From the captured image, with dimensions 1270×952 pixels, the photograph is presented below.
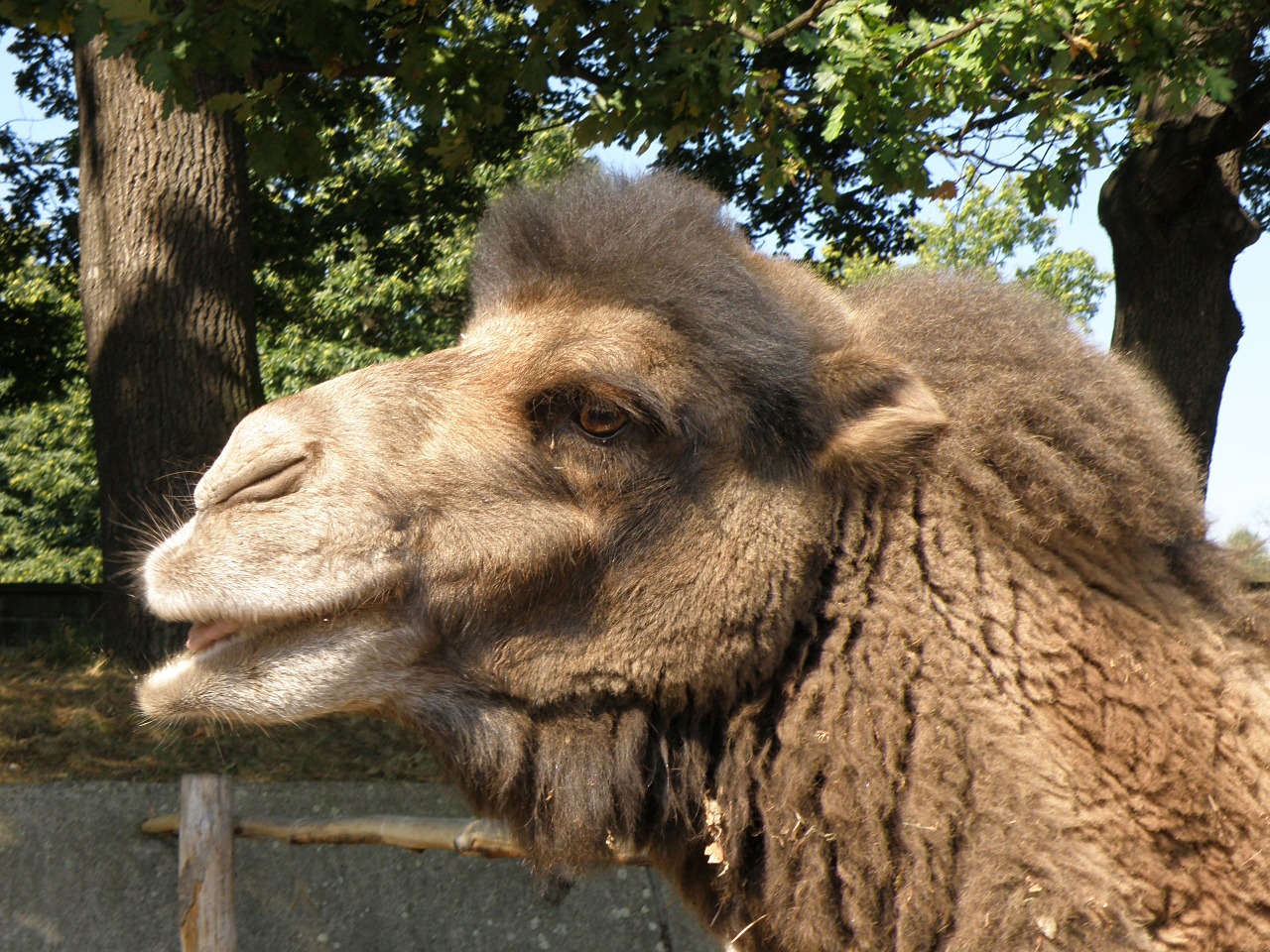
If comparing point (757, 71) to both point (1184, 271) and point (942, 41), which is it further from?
point (1184, 271)

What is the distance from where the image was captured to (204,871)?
533 centimetres

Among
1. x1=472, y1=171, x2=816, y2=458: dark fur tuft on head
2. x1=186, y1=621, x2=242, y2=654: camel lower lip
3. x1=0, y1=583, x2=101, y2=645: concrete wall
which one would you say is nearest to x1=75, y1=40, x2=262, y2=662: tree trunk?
x1=0, y1=583, x2=101, y2=645: concrete wall

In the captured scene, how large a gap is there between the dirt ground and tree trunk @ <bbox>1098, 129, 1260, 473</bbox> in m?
5.02

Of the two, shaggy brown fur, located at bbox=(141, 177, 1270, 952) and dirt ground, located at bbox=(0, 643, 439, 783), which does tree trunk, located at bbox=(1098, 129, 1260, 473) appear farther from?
shaggy brown fur, located at bbox=(141, 177, 1270, 952)

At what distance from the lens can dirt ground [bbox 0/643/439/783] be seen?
630 cm

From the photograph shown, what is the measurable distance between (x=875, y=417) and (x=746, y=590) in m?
0.44

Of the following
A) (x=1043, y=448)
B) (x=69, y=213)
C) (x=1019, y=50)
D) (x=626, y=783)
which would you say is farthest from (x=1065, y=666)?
(x=69, y=213)

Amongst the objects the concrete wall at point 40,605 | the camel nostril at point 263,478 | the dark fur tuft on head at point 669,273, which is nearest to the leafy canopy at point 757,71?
the dark fur tuft on head at point 669,273

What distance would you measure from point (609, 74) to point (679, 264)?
390 centimetres

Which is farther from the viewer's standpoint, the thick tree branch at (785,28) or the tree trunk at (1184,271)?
the tree trunk at (1184,271)

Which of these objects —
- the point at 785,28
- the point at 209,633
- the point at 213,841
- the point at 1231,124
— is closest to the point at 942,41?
the point at 785,28

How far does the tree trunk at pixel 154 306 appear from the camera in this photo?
23.5 feet

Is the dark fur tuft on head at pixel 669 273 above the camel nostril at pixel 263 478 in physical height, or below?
above

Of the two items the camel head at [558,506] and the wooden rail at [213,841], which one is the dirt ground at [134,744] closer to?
the wooden rail at [213,841]
